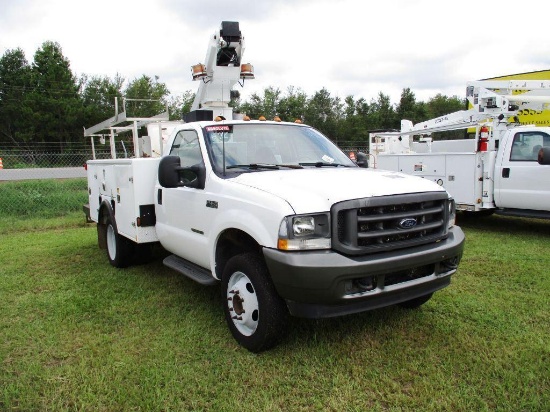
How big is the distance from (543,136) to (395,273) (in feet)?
21.0

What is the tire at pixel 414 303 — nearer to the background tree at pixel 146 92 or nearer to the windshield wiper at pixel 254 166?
the windshield wiper at pixel 254 166

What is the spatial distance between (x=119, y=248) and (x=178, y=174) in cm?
249

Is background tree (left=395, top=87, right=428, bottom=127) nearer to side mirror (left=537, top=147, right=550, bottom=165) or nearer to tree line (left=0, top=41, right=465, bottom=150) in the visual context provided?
tree line (left=0, top=41, right=465, bottom=150)

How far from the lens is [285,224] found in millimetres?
3125

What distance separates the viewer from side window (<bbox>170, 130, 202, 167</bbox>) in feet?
14.9

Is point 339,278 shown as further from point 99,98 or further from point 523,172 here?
point 99,98

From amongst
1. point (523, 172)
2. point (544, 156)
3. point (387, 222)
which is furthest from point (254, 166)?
point (523, 172)

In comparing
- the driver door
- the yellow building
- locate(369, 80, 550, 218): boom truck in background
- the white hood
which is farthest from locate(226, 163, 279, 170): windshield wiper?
the yellow building

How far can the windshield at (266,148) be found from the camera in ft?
13.9

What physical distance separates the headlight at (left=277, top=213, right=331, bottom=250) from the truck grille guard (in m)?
0.07

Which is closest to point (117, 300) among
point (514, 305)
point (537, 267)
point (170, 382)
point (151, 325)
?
point (151, 325)

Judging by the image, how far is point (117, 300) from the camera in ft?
16.1

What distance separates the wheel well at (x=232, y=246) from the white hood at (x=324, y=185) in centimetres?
45

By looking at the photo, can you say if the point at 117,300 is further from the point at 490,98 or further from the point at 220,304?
the point at 490,98
